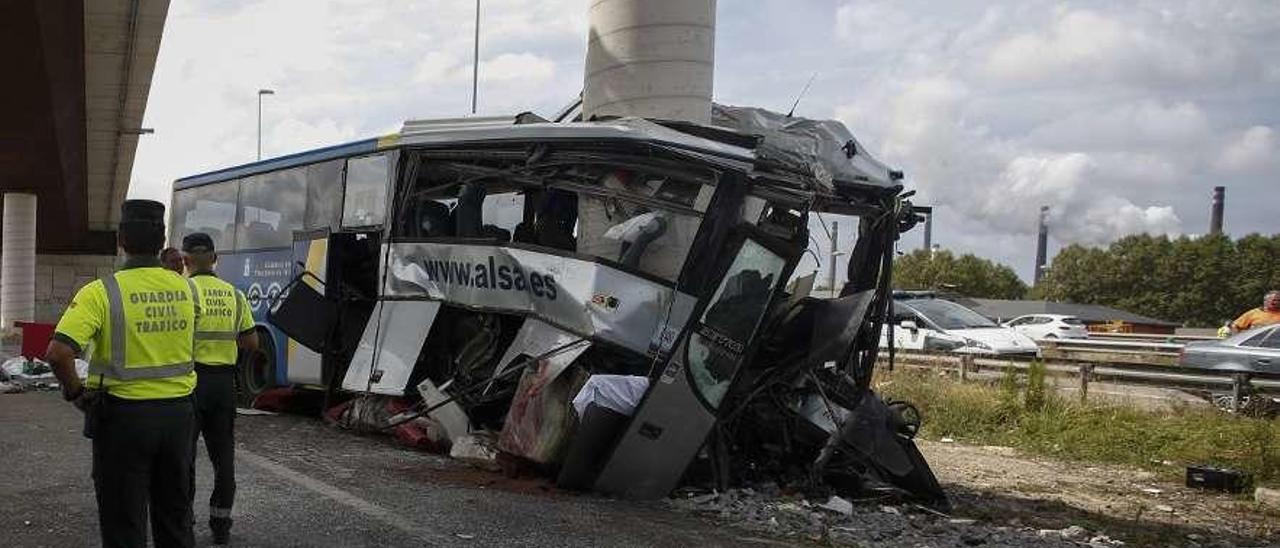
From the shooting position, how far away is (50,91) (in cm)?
1866

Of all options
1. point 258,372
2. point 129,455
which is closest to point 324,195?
point 258,372

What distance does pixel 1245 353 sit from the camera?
13641 millimetres

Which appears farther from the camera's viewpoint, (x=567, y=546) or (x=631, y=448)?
(x=631, y=448)

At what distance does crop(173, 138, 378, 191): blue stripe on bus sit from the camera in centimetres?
973

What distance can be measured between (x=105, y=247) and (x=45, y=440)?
1291 inches

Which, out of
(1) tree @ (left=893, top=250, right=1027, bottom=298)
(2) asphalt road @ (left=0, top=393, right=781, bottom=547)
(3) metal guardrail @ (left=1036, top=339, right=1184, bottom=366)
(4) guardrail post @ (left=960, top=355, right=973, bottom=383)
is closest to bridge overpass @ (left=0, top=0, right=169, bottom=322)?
(2) asphalt road @ (left=0, top=393, right=781, bottom=547)

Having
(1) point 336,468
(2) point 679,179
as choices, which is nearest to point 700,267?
(2) point 679,179

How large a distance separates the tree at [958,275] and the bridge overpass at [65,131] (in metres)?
54.1

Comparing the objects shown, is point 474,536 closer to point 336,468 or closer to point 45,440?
point 336,468

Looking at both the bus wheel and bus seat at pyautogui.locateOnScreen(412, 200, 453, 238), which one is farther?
the bus wheel

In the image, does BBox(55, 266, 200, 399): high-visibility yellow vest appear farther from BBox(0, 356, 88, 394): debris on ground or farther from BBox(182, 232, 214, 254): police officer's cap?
BBox(0, 356, 88, 394): debris on ground

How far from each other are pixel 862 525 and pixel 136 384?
4426 mm

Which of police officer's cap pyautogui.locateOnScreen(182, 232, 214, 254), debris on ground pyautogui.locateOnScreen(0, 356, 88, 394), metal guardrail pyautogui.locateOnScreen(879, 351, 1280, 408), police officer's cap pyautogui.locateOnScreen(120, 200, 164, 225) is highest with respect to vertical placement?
police officer's cap pyautogui.locateOnScreen(120, 200, 164, 225)

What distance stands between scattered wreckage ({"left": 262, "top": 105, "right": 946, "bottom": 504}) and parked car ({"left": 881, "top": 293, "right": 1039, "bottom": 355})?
847 cm
